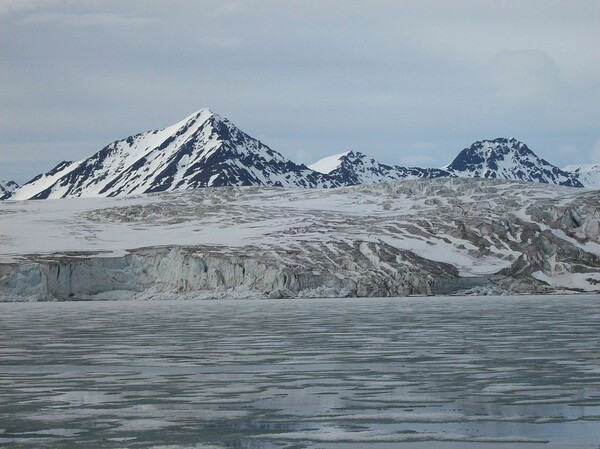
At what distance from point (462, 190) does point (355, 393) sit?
132 meters

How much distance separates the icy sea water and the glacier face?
221 feet

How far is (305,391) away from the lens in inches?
747

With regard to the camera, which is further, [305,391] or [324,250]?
[324,250]

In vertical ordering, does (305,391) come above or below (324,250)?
below

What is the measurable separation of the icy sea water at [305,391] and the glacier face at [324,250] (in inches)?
2658

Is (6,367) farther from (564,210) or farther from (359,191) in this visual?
(359,191)

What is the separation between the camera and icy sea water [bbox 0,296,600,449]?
14.2 m

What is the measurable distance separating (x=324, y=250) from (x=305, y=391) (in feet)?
297

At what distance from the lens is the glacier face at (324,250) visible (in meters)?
102

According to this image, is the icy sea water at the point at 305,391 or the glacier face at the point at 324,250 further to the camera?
the glacier face at the point at 324,250

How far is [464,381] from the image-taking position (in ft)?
66.1

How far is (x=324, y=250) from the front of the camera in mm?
109500

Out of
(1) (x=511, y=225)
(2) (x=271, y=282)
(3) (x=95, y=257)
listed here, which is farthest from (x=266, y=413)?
(1) (x=511, y=225)

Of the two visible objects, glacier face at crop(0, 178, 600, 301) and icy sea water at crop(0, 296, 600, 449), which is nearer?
icy sea water at crop(0, 296, 600, 449)
